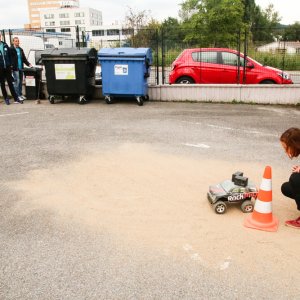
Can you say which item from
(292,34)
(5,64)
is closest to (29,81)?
(5,64)

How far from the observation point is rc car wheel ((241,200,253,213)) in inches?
160

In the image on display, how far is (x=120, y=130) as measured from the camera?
7.88 m

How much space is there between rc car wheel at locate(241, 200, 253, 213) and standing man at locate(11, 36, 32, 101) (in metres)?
9.46

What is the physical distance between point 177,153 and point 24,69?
764 cm

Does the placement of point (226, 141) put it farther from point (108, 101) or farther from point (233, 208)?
point (108, 101)

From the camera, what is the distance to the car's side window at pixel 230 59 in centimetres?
1159

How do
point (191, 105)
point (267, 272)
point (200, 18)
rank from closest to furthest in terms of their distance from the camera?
point (267, 272)
point (191, 105)
point (200, 18)

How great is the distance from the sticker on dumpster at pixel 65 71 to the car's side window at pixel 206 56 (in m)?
3.94

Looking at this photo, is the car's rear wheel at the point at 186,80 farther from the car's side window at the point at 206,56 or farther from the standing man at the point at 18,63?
the standing man at the point at 18,63

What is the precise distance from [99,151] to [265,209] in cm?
336

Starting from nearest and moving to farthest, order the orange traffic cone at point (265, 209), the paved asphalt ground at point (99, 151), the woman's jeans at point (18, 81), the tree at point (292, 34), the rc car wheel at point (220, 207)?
the paved asphalt ground at point (99, 151) < the orange traffic cone at point (265, 209) < the rc car wheel at point (220, 207) < the tree at point (292, 34) < the woman's jeans at point (18, 81)

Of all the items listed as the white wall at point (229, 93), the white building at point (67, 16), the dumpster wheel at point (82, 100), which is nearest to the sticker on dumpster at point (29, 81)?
the dumpster wheel at point (82, 100)

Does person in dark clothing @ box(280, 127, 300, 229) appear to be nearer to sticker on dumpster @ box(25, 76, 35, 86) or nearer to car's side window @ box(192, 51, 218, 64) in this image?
car's side window @ box(192, 51, 218, 64)

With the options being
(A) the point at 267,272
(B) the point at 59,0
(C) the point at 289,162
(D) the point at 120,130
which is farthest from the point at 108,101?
(B) the point at 59,0
